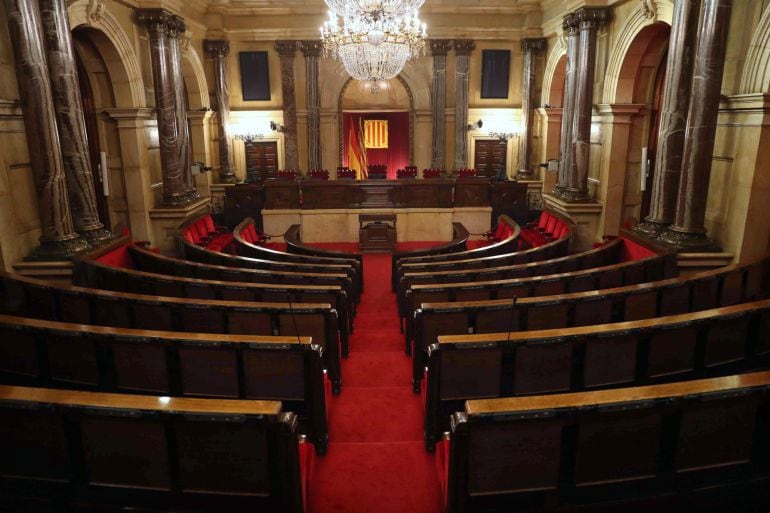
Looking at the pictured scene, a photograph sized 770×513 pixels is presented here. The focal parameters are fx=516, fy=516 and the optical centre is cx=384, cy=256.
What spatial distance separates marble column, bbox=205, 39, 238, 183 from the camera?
45.4 feet

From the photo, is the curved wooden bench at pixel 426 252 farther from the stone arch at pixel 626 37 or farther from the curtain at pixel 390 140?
the curtain at pixel 390 140

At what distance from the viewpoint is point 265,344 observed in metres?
3.19

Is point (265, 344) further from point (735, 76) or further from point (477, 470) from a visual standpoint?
point (735, 76)

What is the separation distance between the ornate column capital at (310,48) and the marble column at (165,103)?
493 cm

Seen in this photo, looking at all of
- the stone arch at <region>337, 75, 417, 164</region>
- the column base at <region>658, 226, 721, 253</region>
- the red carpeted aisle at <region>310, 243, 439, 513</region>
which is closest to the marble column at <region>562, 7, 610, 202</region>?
the column base at <region>658, 226, 721, 253</region>

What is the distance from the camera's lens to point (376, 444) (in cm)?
355

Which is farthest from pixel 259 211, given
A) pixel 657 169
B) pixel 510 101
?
pixel 657 169

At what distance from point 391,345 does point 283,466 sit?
11.6ft

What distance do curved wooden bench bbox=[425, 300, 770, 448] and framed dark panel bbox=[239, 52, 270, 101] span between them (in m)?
13.5

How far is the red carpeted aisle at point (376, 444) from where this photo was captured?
297cm

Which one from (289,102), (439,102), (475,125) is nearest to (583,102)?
(475,125)

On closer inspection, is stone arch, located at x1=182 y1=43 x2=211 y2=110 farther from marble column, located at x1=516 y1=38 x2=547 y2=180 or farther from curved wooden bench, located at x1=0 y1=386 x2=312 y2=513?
curved wooden bench, located at x1=0 y1=386 x2=312 y2=513

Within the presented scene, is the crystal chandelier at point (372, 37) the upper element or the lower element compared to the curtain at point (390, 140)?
upper

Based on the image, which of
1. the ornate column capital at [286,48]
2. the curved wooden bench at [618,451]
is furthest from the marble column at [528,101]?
the curved wooden bench at [618,451]
